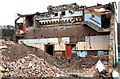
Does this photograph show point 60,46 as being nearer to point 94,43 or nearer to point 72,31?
point 72,31

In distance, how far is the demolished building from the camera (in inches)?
1111

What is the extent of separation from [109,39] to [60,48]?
6.89 m

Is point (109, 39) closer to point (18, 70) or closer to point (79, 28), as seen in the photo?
point (79, 28)

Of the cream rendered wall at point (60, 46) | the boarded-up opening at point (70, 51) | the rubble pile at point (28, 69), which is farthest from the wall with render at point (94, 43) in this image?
the rubble pile at point (28, 69)

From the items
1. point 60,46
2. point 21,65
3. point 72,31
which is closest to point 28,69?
point 21,65

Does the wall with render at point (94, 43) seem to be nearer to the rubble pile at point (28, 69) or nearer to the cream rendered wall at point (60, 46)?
the cream rendered wall at point (60, 46)

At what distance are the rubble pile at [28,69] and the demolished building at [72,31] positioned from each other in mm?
11188

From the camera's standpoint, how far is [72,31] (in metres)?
30.3

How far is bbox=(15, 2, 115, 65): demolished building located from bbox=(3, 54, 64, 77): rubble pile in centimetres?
1119

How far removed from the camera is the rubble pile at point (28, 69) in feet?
48.7

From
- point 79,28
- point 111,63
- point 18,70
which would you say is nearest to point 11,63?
point 18,70

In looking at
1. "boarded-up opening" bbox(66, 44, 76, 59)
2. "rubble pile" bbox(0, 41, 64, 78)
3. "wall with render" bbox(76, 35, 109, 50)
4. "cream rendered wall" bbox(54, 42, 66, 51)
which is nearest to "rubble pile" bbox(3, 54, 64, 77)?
"rubble pile" bbox(0, 41, 64, 78)

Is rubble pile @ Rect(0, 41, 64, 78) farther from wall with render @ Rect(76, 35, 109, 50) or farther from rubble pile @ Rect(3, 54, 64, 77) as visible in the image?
wall with render @ Rect(76, 35, 109, 50)

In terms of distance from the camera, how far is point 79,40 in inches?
1165
